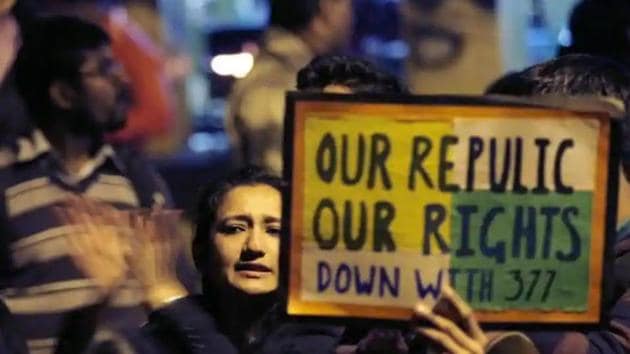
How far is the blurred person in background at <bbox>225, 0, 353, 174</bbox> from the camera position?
6.24 m

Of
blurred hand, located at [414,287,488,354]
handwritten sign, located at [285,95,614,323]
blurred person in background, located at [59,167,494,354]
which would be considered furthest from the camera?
blurred person in background, located at [59,167,494,354]

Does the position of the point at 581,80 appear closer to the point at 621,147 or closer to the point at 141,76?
the point at 621,147

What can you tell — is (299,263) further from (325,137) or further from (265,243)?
(265,243)

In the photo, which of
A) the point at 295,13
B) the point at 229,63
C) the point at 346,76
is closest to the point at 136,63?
the point at 229,63

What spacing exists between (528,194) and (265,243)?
834 mm

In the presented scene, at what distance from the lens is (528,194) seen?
359cm

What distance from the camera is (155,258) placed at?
4.17 meters

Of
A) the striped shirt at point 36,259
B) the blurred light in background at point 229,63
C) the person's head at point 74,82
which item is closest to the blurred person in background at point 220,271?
the striped shirt at point 36,259

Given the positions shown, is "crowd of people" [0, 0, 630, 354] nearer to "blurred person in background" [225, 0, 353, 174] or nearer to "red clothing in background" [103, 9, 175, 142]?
"blurred person in background" [225, 0, 353, 174]

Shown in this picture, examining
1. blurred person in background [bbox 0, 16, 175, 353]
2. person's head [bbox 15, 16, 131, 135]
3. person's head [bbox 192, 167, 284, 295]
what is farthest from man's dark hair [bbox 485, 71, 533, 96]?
person's head [bbox 15, 16, 131, 135]

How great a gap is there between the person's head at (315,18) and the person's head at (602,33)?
2.48ft

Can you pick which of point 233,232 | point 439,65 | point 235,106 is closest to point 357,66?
point 233,232

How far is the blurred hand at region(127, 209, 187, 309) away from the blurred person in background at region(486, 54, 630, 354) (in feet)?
2.74

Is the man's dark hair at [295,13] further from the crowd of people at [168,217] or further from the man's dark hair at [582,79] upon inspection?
the man's dark hair at [582,79]
